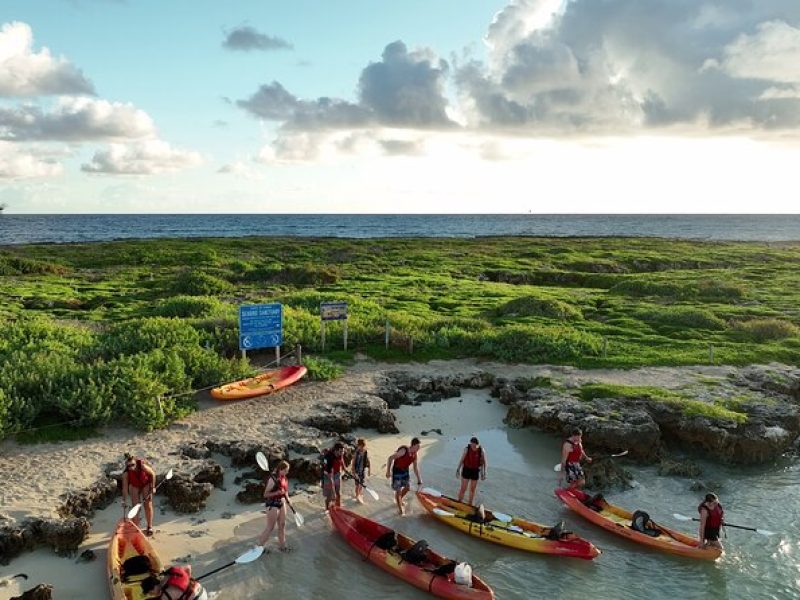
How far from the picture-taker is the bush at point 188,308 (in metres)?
31.6

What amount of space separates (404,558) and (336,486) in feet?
9.45

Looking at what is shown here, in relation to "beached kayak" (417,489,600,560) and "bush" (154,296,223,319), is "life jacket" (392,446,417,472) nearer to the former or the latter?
"beached kayak" (417,489,600,560)

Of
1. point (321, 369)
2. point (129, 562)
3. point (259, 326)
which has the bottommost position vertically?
point (129, 562)

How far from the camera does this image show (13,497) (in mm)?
14883

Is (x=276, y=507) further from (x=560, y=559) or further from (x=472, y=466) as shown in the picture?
(x=560, y=559)

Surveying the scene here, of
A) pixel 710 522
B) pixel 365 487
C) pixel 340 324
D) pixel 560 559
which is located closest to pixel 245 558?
pixel 365 487

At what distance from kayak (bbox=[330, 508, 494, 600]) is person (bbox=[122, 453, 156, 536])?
4.18 m

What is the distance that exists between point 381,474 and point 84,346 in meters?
13.9

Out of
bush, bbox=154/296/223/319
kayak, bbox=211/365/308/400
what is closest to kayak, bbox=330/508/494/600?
kayak, bbox=211/365/308/400

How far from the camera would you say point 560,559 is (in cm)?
1438

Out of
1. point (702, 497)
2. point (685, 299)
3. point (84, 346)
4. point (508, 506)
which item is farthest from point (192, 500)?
point (685, 299)

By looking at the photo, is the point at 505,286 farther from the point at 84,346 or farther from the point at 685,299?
the point at 84,346

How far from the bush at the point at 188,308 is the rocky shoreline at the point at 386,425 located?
9655 millimetres

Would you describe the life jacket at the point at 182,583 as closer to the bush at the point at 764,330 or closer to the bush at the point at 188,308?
the bush at the point at 188,308
